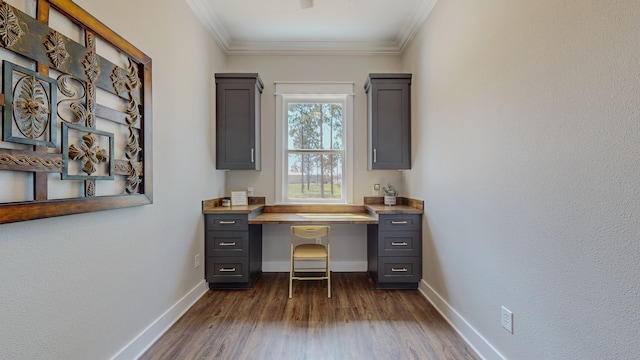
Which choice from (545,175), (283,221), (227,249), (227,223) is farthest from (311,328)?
(545,175)

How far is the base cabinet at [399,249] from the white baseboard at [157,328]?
6.16ft

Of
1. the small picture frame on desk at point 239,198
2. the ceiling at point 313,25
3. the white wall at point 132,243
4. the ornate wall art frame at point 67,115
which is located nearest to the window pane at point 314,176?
the small picture frame on desk at point 239,198

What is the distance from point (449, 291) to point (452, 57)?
1.96 meters

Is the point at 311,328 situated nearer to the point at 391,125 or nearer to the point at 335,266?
the point at 335,266

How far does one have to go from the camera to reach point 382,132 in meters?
3.27

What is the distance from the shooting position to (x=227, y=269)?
2938 mm

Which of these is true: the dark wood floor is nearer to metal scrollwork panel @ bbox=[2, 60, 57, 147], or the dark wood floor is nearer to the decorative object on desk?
the decorative object on desk

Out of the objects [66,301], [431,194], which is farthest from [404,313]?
[66,301]

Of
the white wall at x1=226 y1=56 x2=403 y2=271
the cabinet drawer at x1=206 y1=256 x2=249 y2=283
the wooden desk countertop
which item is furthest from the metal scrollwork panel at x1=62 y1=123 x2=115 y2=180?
the white wall at x1=226 y1=56 x2=403 y2=271

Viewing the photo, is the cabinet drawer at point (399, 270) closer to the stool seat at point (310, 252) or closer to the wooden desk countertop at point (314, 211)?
the wooden desk countertop at point (314, 211)

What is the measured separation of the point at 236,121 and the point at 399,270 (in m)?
2.49

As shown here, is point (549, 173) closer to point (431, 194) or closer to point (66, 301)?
point (431, 194)

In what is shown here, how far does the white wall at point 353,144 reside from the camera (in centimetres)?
362

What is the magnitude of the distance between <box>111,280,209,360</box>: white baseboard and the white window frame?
1467mm
